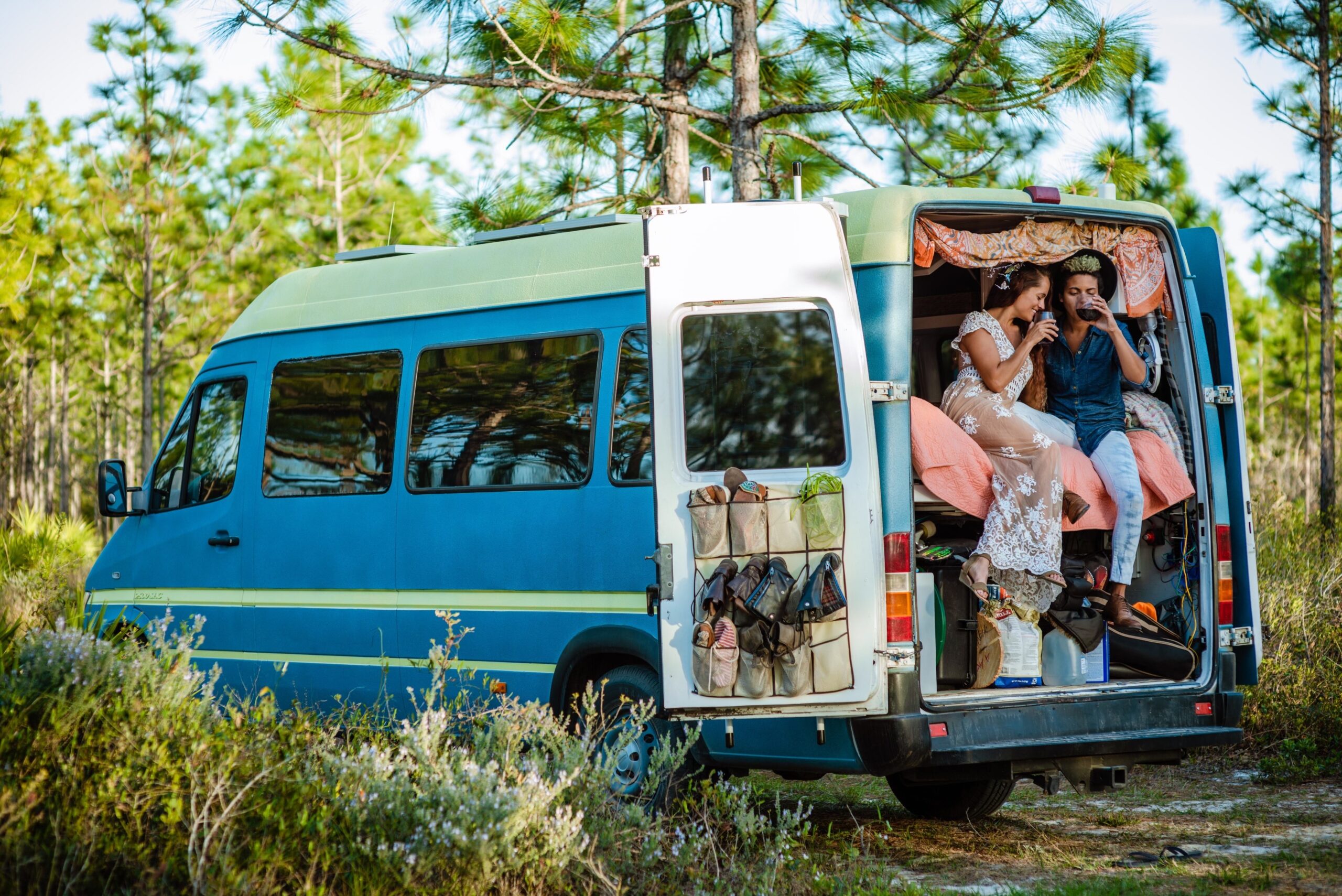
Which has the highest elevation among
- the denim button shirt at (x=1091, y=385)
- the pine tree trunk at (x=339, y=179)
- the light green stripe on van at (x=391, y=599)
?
the pine tree trunk at (x=339, y=179)

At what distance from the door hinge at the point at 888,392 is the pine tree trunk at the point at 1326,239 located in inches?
296

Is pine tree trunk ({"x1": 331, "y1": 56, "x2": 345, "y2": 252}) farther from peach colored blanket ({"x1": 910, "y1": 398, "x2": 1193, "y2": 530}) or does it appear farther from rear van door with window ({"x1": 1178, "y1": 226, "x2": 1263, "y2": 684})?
rear van door with window ({"x1": 1178, "y1": 226, "x2": 1263, "y2": 684})

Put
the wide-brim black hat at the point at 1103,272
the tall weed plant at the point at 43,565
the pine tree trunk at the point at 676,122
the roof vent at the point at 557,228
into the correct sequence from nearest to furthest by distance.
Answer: the roof vent at the point at 557,228 → the wide-brim black hat at the point at 1103,272 → the tall weed plant at the point at 43,565 → the pine tree trunk at the point at 676,122

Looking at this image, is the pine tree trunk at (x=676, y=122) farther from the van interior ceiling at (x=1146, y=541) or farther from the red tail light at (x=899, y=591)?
the red tail light at (x=899, y=591)

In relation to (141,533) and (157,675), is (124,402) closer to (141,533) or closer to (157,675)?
(141,533)

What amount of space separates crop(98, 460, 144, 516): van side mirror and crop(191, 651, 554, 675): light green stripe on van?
3.08 feet

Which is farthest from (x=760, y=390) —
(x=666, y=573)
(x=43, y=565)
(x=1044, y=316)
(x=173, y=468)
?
(x=43, y=565)

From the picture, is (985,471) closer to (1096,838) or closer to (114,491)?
(1096,838)

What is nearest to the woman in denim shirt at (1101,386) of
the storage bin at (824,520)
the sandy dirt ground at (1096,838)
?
the sandy dirt ground at (1096,838)

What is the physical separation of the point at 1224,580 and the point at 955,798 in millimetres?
1697

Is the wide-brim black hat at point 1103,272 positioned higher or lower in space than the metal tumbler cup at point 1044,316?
higher

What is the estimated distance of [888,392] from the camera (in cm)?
553

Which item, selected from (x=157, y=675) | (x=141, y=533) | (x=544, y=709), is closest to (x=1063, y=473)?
(x=544, y=709)

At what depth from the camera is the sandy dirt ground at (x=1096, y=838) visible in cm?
537
